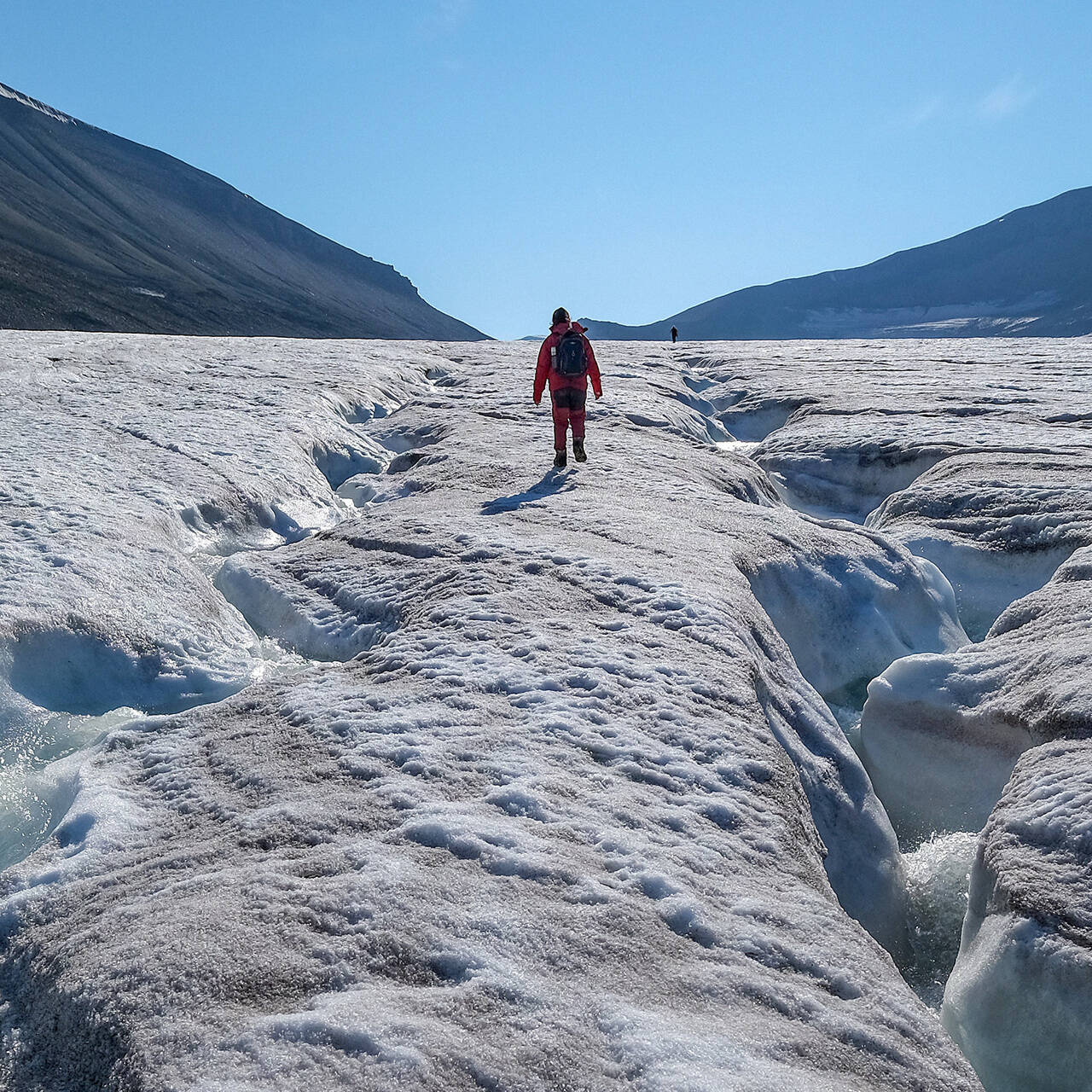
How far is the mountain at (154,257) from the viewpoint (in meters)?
65.7

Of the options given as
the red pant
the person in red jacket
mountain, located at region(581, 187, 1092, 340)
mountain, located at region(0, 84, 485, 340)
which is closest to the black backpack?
the person in red jacket

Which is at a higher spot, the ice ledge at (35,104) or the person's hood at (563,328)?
the ice ledge at (35,104)

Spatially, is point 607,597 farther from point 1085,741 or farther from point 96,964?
point 96,964

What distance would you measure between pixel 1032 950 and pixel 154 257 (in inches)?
3863

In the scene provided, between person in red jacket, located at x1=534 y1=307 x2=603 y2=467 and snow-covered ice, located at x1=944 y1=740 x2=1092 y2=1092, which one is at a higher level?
person in red jacket, located at x1=534 y1=307 x2=603 y2=467

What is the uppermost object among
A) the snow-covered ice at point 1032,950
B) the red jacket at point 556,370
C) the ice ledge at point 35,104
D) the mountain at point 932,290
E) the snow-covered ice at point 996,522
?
the ice ledge at point 35,104

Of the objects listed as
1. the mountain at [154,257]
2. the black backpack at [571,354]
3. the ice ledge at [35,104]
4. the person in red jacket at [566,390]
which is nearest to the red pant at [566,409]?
the person in red jacket at [566,390]

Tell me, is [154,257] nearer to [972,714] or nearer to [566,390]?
[566,390]

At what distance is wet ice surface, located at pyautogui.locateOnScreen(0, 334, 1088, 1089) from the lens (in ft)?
8.73

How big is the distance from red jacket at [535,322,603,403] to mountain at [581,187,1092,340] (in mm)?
141279

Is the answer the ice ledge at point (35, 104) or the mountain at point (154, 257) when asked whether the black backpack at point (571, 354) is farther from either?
the ice ledge at point (35, 104)

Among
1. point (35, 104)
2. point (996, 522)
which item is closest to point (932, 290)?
point (35, 104)

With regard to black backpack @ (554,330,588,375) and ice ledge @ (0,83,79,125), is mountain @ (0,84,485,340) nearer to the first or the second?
ice ledge @ (0,83,79,125)

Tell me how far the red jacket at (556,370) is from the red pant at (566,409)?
71 millimetres
